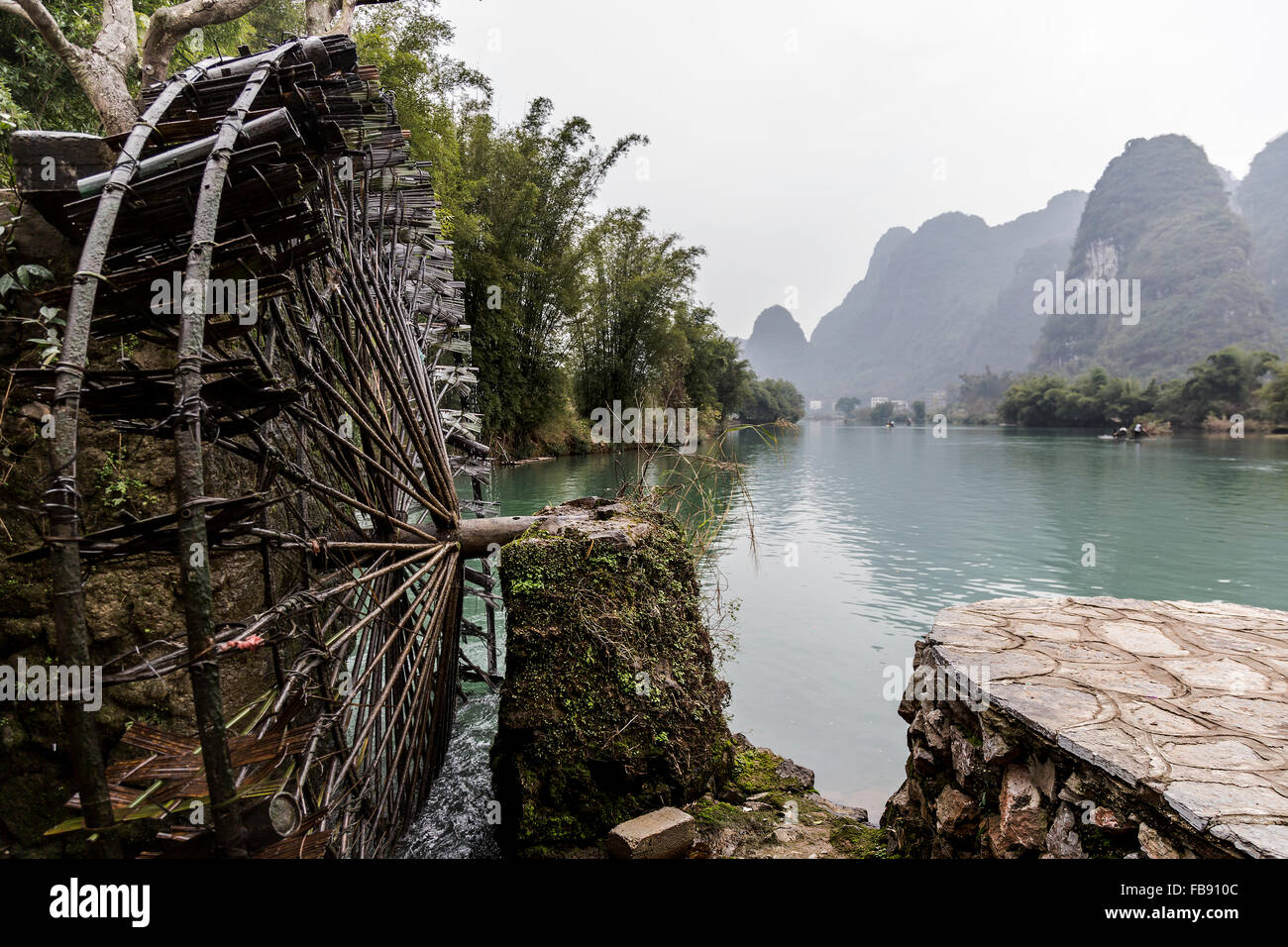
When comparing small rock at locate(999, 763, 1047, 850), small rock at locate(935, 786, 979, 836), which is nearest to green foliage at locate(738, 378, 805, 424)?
small rock at locate(935, 786, 979, 836)

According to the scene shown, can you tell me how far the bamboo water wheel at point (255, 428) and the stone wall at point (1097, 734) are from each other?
2.77 m

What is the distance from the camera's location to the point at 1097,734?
2.53 m

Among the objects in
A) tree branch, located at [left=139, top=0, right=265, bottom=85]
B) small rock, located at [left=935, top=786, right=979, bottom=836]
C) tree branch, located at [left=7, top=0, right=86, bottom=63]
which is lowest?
small rock, located at [left=935, top=786, right=979, bottom=836]

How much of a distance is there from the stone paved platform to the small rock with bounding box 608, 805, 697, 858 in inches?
65.8

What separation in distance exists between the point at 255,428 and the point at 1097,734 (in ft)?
12.2

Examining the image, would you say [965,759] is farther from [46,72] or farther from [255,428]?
[46,72]

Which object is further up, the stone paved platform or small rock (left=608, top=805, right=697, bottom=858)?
the stone paved platform

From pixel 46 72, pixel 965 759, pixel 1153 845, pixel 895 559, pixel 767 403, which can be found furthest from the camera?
pixel 767 403

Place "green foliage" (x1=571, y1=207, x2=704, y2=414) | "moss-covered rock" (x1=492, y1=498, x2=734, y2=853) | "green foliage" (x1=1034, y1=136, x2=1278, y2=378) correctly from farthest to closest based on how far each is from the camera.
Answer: "green foliage" (x1=1034, y1=136, x2=1278, y2=378) → "green foliage" (x1=571, y1=207, x2=704, y2=414) → "moss-covered rock" (x1=492, y1=498, x2=734, y2=853)

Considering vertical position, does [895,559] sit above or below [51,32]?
below

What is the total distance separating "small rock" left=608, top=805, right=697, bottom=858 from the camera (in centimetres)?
353

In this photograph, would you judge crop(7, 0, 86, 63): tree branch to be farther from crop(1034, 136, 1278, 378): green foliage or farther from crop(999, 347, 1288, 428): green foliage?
crop(1034, 136, 1278, 378): green foliage

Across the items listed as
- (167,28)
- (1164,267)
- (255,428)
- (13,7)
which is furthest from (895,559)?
(1164,267)
